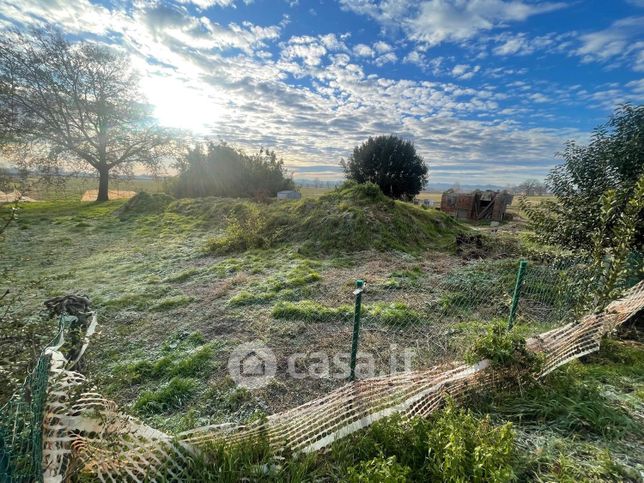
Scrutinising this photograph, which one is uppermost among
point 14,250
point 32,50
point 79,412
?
point 32,50

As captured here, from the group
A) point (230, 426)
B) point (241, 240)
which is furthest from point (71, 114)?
point (230, 426)

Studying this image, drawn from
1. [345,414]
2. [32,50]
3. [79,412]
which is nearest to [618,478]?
[345,414]

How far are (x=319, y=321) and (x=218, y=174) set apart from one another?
1869 cm

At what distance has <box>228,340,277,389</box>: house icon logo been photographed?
3.05m

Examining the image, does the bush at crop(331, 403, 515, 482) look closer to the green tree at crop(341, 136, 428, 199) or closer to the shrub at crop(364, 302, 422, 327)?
the shrub at crop(364, 302, 422, 327)

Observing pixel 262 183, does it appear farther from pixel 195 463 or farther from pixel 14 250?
pixel 195 463

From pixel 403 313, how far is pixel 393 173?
738 inches

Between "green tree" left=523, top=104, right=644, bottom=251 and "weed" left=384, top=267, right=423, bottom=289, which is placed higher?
"green tree" left=523, top=104, right=644, bottom=251

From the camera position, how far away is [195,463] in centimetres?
178

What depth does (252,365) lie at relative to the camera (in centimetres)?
331

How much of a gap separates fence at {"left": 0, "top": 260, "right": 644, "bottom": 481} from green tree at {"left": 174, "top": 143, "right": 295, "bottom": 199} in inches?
685

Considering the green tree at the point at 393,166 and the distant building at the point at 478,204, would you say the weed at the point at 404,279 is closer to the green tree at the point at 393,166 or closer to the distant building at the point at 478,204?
the distant building at the point at 478,204

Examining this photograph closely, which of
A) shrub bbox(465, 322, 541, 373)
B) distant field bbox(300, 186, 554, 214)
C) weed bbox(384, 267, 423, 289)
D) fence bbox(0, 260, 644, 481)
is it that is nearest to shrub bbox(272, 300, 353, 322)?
fence bbox(0, 260, 644, 481)

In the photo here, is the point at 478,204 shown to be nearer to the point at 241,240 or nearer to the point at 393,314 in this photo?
the point at 241,240
